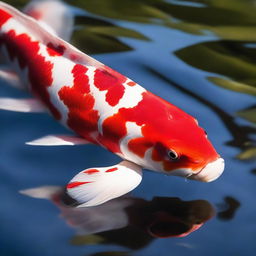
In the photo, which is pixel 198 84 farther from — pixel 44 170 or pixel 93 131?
pixel 44 170

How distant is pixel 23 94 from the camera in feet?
6.03

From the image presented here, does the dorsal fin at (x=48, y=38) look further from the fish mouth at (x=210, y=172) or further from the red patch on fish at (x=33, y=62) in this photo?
the fish mouth at (x=210, y=172)

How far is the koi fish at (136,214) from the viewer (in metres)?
1.44

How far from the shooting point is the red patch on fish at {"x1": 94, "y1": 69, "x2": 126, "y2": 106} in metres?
1.57

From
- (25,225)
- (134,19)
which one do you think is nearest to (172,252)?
(25,225)

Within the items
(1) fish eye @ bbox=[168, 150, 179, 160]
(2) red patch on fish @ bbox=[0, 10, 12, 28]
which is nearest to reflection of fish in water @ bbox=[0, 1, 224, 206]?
(1) fish eye @ bbox=[168, 150, 179, 160]

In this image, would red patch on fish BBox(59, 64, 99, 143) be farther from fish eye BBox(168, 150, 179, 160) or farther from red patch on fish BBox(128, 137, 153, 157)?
fish eye BBox(168, 150, 179, 160)

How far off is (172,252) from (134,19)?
1.30 metres

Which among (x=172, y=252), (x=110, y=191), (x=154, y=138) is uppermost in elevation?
(x=154, y=138)

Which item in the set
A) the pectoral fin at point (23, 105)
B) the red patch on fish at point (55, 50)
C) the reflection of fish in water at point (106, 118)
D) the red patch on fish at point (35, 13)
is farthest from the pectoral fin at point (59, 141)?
the red patch on fish at point (35, 13)

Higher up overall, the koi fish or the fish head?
the fish head

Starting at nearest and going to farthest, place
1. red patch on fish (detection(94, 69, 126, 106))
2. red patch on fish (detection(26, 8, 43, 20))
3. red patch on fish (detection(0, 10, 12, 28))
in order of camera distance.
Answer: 1. red patch on fish (detection(94, 69, 126, 106))
2. red patch on fish (detection(0, 10, 12, 28))
3. red patch on fish (detection(26, 8, 43, 20))

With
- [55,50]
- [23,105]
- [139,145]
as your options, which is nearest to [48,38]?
[55,50]

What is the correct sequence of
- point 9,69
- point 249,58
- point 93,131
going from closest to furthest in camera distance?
point 93,131 < point 9,69 < point 249,58
